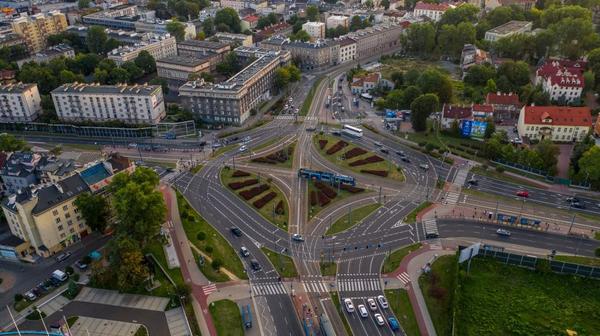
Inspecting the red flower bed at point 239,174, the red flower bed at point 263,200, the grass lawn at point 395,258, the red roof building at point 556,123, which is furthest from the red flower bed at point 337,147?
the red roof building at point 556,123

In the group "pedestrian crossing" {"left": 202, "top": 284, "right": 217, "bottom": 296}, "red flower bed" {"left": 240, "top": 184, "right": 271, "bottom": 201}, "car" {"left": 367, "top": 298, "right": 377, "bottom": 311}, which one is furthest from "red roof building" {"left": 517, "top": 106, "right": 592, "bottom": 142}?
"pedestrian crossing" {"left": 202, "top": 284, "right": 217, "bottom": 296}

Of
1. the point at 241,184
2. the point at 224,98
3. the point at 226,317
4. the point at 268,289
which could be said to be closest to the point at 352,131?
the point at 224,98

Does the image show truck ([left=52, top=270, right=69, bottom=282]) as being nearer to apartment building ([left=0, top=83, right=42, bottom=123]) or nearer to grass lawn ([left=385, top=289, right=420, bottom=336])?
grass lawn ([left=385, top=289, right=420, bottom=336])

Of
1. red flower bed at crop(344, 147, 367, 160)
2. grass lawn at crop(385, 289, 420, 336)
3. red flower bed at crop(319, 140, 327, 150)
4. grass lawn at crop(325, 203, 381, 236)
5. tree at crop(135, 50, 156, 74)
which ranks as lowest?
grass lawn at crop(385, 289, 420, 336)

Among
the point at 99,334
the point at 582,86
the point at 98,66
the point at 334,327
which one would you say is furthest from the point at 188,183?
the point at 582,86

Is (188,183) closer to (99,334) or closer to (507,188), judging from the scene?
(99,334)
